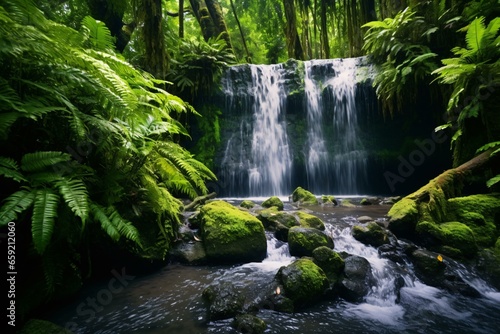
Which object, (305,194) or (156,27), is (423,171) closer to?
(305,194)

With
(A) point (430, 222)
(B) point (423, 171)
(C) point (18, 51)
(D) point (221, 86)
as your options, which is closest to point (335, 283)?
(A) point (430, 222)

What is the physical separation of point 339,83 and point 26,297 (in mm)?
9861

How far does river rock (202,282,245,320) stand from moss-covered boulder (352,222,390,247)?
244cm

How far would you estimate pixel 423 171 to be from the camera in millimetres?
Result: 8828

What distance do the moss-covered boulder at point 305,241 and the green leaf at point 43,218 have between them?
118 inches

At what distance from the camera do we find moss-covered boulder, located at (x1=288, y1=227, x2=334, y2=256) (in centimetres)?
385

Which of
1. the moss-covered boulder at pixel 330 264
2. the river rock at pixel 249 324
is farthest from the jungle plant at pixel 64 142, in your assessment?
→ the moss-covered boulder at pixel 330 264

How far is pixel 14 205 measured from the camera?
1.95 meters

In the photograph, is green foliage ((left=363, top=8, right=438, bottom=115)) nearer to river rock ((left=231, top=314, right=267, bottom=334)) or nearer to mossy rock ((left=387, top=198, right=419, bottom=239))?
mossy rock ((left=387, top=198, right=419, bottom=239))

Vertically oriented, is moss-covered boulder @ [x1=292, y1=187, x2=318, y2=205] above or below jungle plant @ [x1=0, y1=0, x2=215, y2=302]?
below

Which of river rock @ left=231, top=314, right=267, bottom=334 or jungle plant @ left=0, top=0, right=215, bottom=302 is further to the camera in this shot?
river rock @ left=231, top=314, right=267, bottom=334
